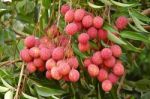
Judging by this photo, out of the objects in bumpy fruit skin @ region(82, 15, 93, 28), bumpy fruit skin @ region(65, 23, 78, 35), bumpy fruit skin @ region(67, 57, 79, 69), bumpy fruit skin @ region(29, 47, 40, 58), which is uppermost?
bumpy fruit skin @ region(82, 15, 93, 28)

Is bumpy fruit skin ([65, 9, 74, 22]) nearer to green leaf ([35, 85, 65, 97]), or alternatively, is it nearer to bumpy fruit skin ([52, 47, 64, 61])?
Result: bumpy fruit skin ([52, 47, 64, 61])

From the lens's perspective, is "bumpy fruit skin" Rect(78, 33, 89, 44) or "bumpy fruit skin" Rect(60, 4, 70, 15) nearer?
"bumpy fruit skin" Rect(78, 33, 89, 44)

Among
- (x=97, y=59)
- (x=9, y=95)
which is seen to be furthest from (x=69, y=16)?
(x=9, y=95)

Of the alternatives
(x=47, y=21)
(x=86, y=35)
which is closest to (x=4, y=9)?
(x=47, y=21)

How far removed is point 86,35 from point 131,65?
2.46 ft

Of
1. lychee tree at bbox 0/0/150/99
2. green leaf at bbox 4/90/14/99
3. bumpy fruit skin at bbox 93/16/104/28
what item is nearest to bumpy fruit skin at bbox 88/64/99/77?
lychee tree at bbox 0/0/150/99

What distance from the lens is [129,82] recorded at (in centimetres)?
180

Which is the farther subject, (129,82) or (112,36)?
(129,82)

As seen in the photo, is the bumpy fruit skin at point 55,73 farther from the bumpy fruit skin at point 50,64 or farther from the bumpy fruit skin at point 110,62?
the bumpy fruit skin at point 110,62

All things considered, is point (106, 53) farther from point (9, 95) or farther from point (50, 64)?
point (9, 95)

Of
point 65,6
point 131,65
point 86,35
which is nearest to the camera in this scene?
point 86,35

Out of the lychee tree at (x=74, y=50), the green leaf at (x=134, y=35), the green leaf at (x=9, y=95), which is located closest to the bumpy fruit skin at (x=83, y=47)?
the lychee tree at (x=74, y=50)

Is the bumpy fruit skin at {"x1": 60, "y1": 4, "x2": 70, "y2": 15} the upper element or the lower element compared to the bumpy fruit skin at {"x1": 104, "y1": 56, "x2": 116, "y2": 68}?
upper

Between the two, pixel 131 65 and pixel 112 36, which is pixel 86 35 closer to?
pixel 112 36
